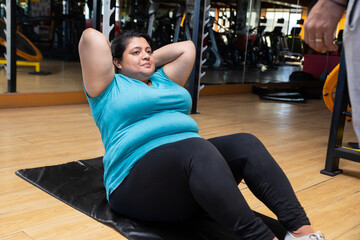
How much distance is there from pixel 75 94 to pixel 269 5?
12.9 feet

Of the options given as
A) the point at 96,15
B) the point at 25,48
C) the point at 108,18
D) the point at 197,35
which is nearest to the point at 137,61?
the point at 108,18

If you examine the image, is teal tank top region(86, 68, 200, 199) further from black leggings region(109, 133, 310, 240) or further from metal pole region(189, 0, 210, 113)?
metal pole region(189, 0, 210, 113)

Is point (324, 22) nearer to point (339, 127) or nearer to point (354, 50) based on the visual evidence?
point (354, 50)

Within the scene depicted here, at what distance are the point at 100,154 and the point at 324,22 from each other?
2.04m

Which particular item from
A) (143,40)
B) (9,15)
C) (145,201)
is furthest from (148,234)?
(9,15)

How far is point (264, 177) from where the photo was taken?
147 cm

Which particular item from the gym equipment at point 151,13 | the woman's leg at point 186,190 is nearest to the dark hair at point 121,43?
the woman's leg at point 186,190

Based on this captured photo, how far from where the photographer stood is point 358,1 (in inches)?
30.0

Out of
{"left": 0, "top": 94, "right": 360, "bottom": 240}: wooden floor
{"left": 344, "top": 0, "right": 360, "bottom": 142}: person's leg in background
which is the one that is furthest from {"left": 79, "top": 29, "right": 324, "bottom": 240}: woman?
{"left": 344, "top": 0, "right": 360, "bottom": 142}: person's leg in background

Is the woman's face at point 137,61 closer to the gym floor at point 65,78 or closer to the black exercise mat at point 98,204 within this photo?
the black exercise mat at point 98,204

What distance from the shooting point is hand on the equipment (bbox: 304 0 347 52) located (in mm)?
852

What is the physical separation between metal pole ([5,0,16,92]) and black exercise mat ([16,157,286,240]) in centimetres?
205

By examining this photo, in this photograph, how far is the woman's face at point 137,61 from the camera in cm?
171

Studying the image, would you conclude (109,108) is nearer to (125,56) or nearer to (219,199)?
(125,56)
